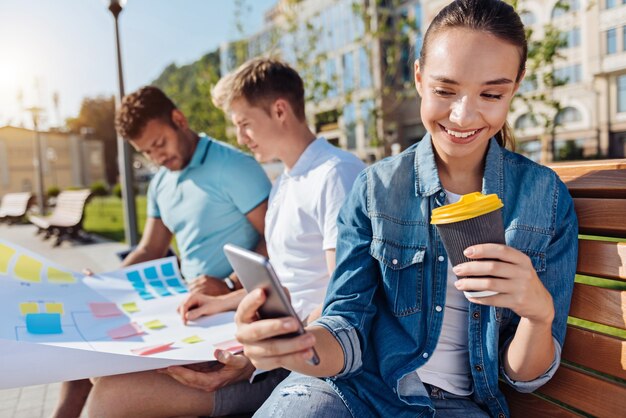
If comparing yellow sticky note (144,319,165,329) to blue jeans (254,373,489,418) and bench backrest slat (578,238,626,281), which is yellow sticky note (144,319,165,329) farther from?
bench backrest slat (578,238,626,281)

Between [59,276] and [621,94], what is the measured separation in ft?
123

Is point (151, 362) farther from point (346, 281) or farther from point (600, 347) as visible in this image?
point (600, 347)

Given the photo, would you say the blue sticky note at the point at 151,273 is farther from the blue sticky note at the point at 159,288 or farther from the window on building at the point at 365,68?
the window on building at the point at 365,68

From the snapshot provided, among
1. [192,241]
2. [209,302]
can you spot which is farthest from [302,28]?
[209,302]

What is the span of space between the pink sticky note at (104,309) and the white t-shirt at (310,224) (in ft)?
2.14

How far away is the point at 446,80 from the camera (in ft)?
4.64

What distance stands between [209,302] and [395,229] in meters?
0.90

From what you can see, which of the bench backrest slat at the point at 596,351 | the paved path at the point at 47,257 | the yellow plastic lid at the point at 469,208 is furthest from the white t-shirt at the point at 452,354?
the paved path at the point at 47,257

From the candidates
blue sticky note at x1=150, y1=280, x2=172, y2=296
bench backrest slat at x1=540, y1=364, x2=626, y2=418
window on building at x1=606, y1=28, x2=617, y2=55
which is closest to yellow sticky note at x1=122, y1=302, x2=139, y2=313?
blue sticky note at x1=150, y1=280, x2=172, y2=296

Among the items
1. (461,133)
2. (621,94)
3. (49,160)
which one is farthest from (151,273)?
(49,160)

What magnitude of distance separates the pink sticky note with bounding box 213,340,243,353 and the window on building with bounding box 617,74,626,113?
3724 centimetres

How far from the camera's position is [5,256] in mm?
2268

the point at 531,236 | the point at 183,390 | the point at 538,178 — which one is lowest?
the point at 183,390

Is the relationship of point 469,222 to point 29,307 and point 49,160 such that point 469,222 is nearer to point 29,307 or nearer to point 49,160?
point 29,307
